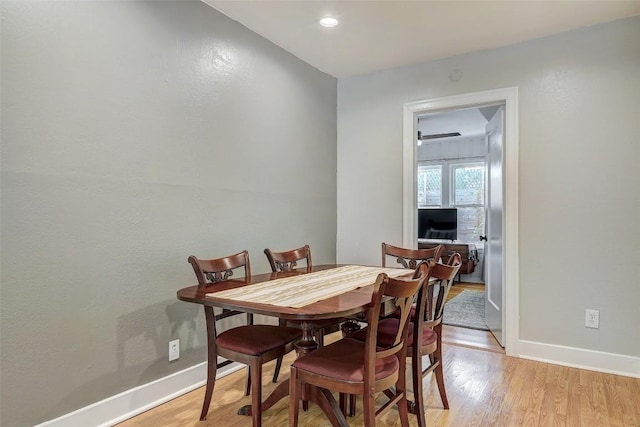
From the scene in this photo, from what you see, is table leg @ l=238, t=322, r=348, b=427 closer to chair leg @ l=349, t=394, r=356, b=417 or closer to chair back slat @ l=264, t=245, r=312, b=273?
chair leg @ l=349, t=394, r=356, b=417

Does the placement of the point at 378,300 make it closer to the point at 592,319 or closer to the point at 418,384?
the point at 418,384

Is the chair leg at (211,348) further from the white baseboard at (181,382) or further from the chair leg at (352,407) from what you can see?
the chair leg at (352,407)

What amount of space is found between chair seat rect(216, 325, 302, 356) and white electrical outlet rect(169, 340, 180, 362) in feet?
1.70

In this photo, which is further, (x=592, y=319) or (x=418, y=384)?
(x=592, y=319)

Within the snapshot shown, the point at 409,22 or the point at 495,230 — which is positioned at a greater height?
the point at 409,22

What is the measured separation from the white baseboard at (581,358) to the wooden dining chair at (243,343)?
206 cm

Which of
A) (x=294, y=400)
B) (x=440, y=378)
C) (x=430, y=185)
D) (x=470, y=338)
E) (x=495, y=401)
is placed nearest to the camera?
(x=294, y=400)

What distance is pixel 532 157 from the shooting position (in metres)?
3.13

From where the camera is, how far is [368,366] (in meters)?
1.57

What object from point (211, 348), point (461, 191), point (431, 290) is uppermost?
point (461, 191)

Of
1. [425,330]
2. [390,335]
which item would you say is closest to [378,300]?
[390,335]

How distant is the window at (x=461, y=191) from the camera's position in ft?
22.0

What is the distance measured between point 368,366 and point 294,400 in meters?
0.37

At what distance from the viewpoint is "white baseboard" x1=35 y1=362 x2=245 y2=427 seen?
1958 mm
